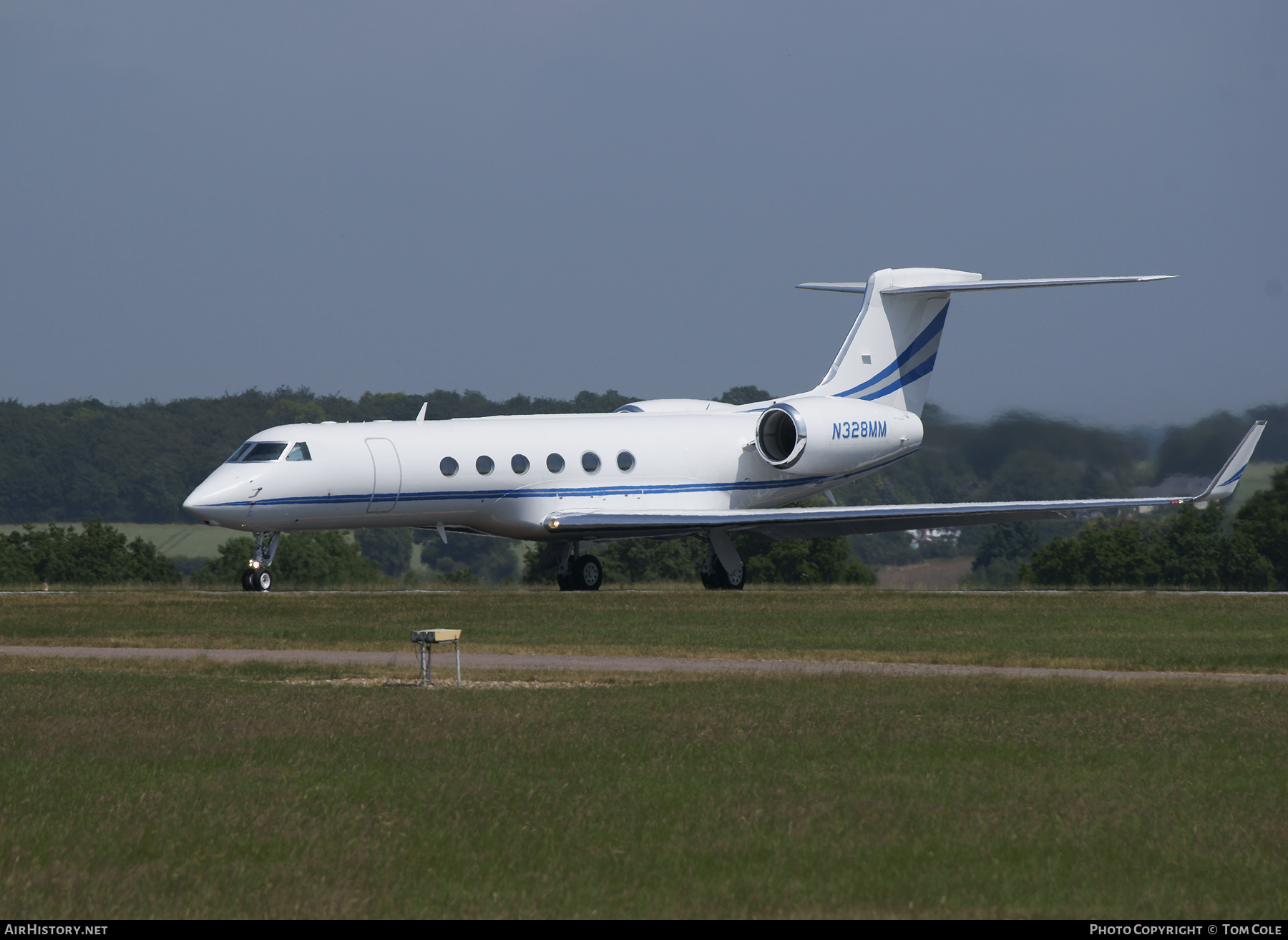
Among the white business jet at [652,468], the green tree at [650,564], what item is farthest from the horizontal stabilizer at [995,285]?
the green tree at [650,564]

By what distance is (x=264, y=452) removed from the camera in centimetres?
3002

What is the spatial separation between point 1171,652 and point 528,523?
598 inches

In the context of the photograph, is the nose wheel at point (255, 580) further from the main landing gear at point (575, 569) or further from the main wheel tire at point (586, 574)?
the main wheel tire at point (586, 574)

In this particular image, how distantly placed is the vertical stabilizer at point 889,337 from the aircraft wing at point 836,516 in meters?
5.33

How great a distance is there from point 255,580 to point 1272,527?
3275cm

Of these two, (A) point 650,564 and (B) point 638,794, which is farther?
(A) point 650,564

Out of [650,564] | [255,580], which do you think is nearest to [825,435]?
[255,580]

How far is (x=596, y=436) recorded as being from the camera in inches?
1356

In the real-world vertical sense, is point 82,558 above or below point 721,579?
above

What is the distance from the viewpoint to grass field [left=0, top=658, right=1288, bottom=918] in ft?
27.0

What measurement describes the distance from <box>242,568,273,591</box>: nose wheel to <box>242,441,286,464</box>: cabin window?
261 cm

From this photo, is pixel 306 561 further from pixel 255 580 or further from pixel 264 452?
pixel 264 452

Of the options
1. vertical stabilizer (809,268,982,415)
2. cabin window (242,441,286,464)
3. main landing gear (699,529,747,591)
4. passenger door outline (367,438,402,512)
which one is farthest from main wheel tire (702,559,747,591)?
cabin window (242,441,286,464)

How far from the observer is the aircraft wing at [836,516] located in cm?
3312
